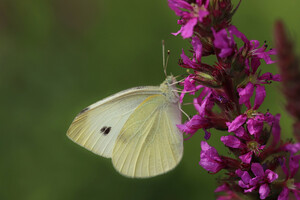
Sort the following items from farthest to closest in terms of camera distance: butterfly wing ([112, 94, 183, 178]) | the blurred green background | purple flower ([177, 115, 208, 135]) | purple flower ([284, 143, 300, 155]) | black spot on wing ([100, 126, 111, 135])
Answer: the blurred green background → black spot on wing ([100, 126, 111, 135]) → butterfly wing ([112, 94, 183, 178]) → purple flower ([177, 115, 208, 135]) → purple flower ([284, 143, 300, 155])

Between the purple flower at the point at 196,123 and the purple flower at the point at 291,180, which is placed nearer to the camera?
the purple flower at the point at 291,180

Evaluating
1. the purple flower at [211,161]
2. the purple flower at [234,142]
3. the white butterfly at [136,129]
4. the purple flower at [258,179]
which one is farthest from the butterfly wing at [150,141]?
the purple flower at [258,179]

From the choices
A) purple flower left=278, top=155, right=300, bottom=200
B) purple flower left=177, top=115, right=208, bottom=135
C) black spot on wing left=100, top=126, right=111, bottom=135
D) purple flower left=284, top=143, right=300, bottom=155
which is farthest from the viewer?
black spot on wing left=100, top=126, right=111, bottom=135

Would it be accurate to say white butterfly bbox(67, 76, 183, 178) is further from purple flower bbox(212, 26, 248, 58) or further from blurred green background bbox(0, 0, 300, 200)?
Result: purple flower bbox(212, 26, 248, 58)

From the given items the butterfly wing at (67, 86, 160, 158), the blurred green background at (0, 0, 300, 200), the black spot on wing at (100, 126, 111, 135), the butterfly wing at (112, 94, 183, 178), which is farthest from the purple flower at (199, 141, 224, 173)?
the blurred green background at (0, 0, 300, 200)

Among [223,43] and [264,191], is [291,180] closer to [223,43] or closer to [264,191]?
[264,191]

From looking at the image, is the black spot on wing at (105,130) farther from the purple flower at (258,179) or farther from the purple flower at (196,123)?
the purple flower at (258,179)

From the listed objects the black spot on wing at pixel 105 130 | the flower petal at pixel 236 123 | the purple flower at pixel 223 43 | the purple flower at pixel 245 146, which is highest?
the purple flower at pixel 223 43

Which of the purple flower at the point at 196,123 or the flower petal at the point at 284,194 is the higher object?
the purple flower at the point at 196,123
